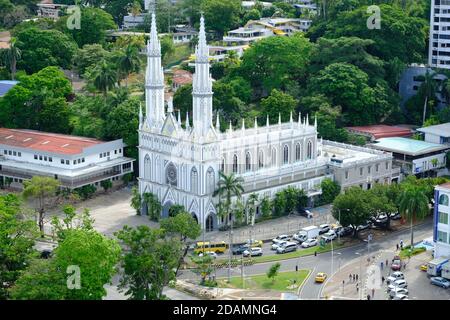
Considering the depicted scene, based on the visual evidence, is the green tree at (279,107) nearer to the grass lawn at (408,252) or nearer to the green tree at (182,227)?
the grass lawn at (408,252)

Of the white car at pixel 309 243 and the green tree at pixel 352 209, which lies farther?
the white car at pixel 309 243

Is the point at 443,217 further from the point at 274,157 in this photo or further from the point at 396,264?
the point at 274,157

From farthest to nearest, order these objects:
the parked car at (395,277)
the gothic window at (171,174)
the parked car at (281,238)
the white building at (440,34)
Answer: the white building at (440,34), the gothic window at (171,174), the parked car at (281,238), the parked car at (395,277)

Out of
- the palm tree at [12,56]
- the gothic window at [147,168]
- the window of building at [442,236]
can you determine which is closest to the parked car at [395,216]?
the window of building at [442,236]

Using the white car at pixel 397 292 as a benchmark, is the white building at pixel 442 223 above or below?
above

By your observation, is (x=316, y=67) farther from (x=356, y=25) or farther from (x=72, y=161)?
(x=72, y=161)

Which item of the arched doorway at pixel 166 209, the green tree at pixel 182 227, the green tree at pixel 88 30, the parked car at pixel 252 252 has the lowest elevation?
the parked car at pixel 252 252

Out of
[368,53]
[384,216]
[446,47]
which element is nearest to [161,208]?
[384,216]
